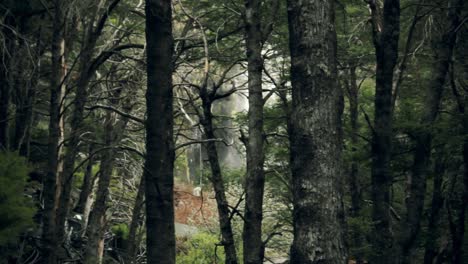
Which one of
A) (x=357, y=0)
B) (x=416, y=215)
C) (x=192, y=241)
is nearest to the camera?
(x=416, y=215)

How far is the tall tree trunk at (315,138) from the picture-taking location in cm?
661

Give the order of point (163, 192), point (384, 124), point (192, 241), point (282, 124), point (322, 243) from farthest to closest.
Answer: point (192, 241)
point (282, 124)
point (384, 124)
point (163, 192)
point (322, 243)

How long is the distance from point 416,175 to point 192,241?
23.1 metres

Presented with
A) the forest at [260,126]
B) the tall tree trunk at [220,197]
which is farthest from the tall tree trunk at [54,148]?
the tall tree trunk at [220,197]

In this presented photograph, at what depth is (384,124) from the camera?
12.3 m

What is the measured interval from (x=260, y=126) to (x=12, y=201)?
4929mm

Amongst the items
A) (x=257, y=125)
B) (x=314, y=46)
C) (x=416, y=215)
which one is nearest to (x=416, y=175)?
(x=416, y=215)

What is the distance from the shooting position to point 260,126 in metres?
12.6

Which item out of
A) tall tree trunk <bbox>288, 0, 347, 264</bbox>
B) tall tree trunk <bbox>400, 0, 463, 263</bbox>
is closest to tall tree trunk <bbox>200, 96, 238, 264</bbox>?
tall tree trunk <bbox>400, 0, 463, 263</bbox>

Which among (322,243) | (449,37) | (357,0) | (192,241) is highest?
(357,0)

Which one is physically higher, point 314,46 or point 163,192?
point 314,46

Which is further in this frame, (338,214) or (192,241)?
(192,241)

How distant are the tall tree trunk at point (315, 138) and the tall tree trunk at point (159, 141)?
1977 millimetres

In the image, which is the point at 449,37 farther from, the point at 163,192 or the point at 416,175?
the point at 163,192
